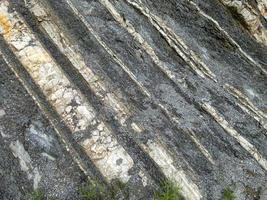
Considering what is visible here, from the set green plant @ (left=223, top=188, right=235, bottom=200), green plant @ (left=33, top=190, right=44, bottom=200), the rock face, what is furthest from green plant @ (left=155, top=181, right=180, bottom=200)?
green plant @ (left=33, top=190, right=44, bottom=200)

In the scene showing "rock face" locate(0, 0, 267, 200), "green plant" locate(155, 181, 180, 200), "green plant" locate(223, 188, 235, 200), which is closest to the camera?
"green plant" locate(155, 181, 180, 200)

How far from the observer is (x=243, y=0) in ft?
37.4

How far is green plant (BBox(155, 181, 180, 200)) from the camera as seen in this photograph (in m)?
7.25

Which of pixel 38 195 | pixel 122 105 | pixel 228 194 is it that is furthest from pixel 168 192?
pixel 38 195

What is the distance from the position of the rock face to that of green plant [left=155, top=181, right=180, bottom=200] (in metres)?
0.15

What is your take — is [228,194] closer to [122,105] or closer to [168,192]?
[168,192]

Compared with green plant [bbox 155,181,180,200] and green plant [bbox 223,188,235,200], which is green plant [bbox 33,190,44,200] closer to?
green plant [bbox 155,181,180,200]

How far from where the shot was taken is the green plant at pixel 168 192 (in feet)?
23.8

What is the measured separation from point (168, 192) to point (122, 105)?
202 cm

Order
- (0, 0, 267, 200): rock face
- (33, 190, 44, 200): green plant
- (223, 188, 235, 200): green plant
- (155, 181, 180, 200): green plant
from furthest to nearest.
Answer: (223, 188, 235, 200): green plant < (0, 0, 267, 200): rock face < (155, 181, 180, 200): green plant < (33, 190, 44, 200): green plant

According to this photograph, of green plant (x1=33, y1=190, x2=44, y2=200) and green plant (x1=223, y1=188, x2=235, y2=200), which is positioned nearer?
green plant (x1=33, y1=190, x2=44, y2=200)

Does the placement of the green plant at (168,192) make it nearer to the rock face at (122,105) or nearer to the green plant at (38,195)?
the rock face at (122,105)

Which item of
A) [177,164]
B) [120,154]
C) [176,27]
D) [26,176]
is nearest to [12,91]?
[26,176]

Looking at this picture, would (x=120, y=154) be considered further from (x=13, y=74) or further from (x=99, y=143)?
(x=13, y=74)
